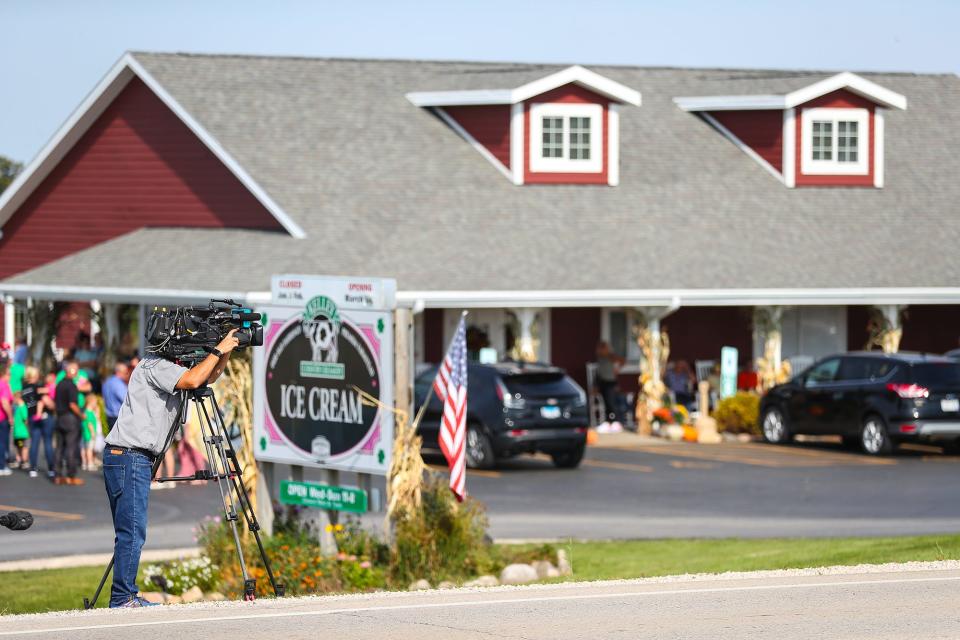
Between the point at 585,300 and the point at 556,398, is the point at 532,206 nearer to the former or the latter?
the point at 585,300

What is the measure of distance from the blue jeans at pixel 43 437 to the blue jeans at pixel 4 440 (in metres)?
0.41

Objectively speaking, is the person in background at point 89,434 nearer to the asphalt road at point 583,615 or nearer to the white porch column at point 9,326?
the white porch column at point 9,326

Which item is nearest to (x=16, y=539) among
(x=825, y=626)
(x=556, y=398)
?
(x=556, y=398)

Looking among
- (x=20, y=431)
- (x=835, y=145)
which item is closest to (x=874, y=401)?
(x=835, y=145)

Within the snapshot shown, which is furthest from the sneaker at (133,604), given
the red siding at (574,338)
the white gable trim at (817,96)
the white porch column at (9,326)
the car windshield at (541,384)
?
the white gable trim at (817,96)

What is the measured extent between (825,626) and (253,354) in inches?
325

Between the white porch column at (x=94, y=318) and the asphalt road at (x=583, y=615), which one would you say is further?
the white porch column at (x=94, y=318)

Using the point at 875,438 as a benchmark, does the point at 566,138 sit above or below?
above

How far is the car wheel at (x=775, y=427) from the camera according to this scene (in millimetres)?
30594

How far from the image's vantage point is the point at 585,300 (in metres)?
31.1

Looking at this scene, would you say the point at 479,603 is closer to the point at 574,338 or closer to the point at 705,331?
the point at 574,338

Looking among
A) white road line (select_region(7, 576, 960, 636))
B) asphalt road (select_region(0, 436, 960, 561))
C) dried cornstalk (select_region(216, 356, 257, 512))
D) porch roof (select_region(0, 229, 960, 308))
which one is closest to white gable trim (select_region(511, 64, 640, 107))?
porch roof (select_region(0, 229, 960, 308))

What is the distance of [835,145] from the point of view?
3659cm

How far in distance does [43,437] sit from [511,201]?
11508 millimetres
